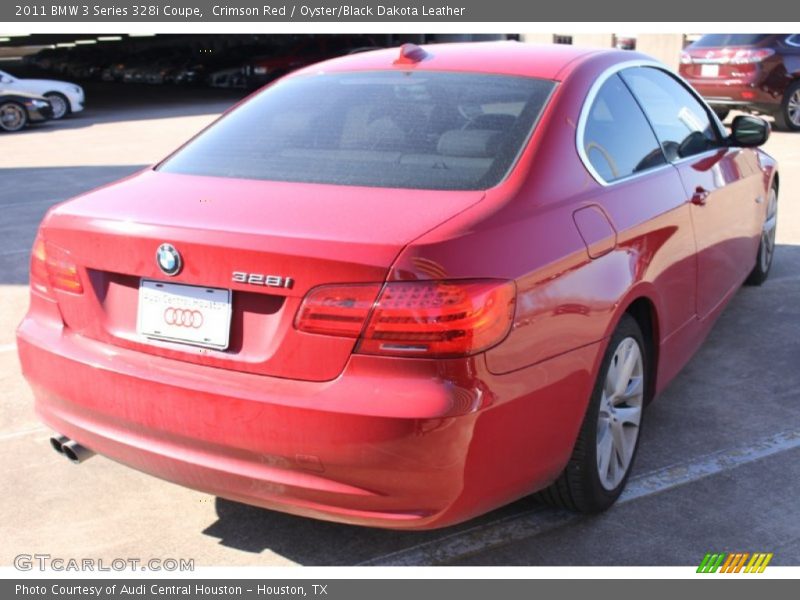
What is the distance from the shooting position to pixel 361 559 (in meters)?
3.38

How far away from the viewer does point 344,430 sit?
2.80 meters

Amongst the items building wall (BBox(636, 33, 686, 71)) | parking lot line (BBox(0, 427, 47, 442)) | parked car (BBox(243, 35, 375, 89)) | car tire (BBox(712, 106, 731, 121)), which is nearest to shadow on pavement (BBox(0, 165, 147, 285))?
parking lot line (BBox(0, 427, 47, 442))

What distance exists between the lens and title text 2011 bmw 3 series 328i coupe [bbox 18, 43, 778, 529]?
282cm

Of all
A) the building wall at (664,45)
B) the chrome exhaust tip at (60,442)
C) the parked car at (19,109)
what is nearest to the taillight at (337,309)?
the chrome exhaust tip at (60,442)

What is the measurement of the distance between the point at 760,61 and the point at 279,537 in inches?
542

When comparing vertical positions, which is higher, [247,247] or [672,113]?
[672,113]

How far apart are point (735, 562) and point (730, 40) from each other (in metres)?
13.8

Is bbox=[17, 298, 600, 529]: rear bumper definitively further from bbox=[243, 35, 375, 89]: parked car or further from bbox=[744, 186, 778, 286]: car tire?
bbox=[243, 35, 375, 89]: parked car

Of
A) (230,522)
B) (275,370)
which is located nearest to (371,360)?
(275,370)

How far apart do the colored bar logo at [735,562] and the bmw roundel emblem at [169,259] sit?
1.94 meters

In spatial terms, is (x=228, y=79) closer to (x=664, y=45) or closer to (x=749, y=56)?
(x=664, y=45)

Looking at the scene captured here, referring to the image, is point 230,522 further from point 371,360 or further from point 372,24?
point 372,24

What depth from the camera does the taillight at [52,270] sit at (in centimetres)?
328

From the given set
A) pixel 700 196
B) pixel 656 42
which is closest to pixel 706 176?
pixel 700 196
